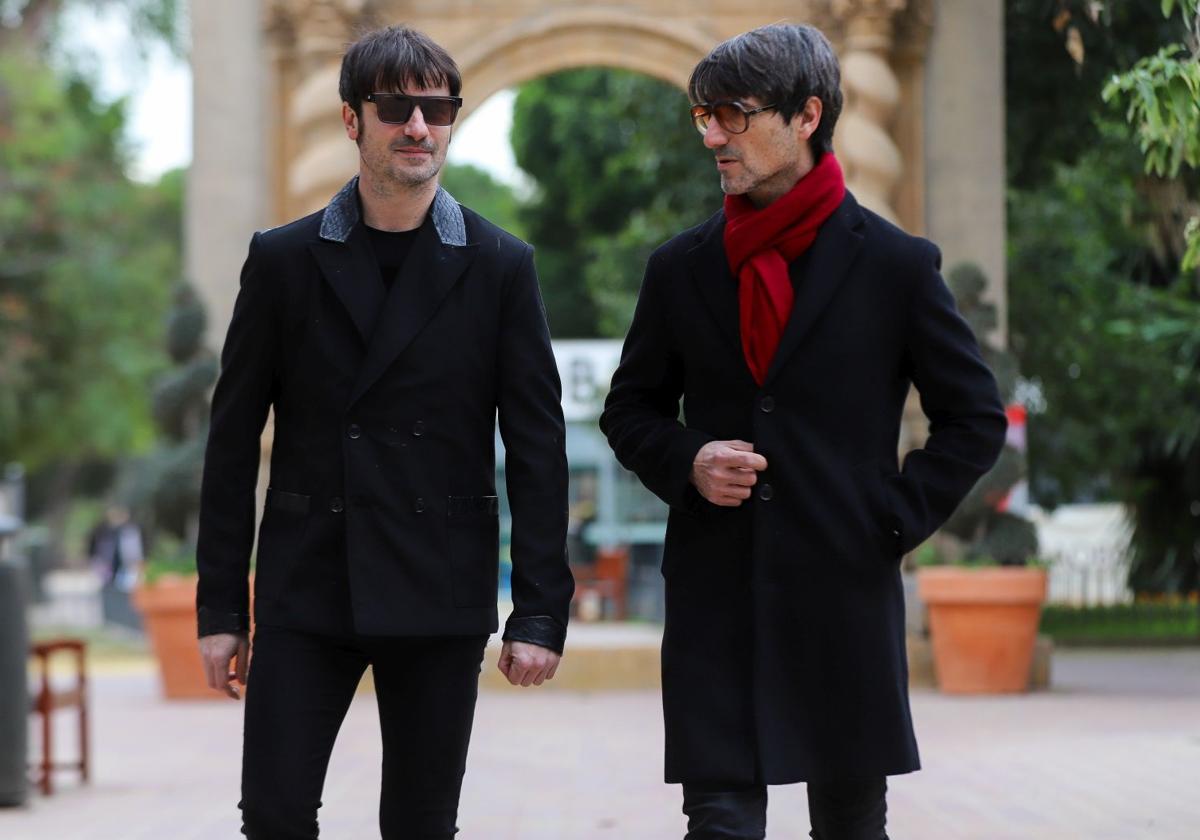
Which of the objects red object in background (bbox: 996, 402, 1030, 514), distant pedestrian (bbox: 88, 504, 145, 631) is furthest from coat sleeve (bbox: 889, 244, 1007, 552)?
distant pedestrian (bbox: 88, 504, 145, 631)

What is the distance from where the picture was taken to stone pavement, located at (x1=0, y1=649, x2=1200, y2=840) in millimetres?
8805

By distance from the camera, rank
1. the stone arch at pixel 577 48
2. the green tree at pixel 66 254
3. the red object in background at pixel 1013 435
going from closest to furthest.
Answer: the red object in background at pixel 1013 435, the stone arch at pixel 577 48, the green tree at pixel 66 254

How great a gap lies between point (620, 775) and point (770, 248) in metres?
6.24

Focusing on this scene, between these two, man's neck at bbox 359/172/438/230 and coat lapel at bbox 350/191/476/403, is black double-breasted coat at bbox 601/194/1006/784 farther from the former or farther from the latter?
man's neck at bbox 359/172/438/230

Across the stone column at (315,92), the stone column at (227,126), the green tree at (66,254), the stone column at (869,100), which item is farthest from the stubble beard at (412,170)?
the green tree at (66,254)

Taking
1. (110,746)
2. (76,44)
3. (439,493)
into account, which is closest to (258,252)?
(439,493)

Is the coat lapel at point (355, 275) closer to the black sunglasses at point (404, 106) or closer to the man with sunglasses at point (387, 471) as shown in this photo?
the man with sunglasses at point (387, 471)

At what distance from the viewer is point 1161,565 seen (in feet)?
85.7

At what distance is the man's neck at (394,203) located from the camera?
15.9 ft

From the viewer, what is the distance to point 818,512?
183 inches

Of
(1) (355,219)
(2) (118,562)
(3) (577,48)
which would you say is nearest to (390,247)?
(1) (355,219)

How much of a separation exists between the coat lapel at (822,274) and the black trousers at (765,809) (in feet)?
2.88

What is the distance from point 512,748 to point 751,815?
297 inches

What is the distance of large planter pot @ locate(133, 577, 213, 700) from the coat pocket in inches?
413
